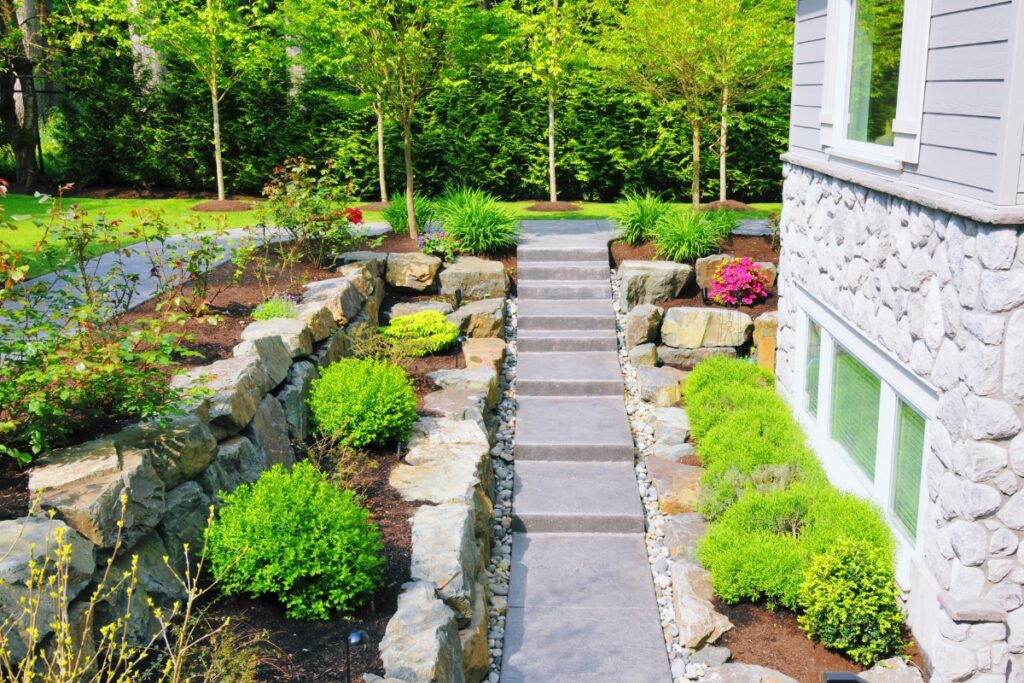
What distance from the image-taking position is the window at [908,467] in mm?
5199

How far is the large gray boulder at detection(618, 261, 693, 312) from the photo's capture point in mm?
10375

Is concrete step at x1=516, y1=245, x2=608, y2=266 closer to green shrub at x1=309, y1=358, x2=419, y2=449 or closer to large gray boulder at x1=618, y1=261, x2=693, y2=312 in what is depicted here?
large gray boulder at x1=618, y1=261, x2=693, y2=312

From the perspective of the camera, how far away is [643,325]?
988 centimetres

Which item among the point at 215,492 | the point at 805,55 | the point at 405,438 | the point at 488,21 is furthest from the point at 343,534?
the point at 488,21

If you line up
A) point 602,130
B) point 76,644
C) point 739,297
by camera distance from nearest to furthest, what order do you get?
point 76,644 → point 739,297 → point 602,130

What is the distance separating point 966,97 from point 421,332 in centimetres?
608

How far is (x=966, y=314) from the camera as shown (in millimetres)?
4434

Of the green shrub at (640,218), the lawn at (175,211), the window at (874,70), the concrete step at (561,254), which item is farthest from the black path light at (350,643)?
the lawn at (175,211)

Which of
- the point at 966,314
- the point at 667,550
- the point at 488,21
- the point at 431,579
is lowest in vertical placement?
the point at 667,550

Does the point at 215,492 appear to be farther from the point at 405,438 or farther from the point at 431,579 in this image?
the point at 405,438

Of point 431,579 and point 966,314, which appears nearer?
point 966,314

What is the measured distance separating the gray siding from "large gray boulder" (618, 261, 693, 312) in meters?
5.17

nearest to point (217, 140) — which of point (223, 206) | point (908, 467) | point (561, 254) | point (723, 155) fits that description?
point (223, 206)

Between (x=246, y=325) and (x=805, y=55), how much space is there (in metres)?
5.14
